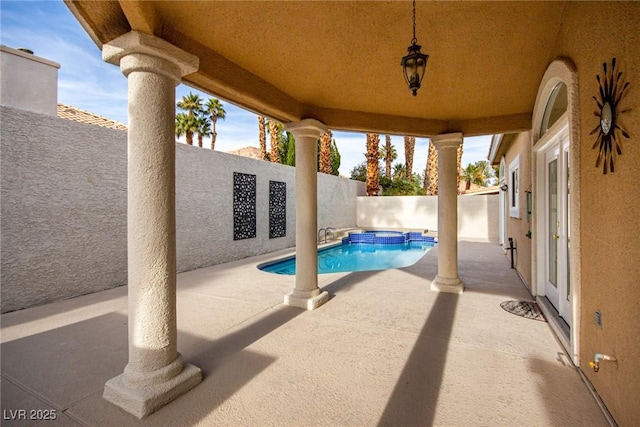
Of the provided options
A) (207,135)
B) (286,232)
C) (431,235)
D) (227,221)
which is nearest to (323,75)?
(227,221)

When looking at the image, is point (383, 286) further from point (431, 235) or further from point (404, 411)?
point (431, 235)

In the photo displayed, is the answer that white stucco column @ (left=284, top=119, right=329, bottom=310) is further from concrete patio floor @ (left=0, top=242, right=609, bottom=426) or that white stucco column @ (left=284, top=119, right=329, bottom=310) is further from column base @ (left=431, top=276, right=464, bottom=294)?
column base @ (left=431, top=276, right=464, bottom=294)

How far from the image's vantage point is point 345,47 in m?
3.32

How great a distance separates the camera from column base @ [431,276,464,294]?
18.2 ft

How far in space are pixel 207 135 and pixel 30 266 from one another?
22.2 meters

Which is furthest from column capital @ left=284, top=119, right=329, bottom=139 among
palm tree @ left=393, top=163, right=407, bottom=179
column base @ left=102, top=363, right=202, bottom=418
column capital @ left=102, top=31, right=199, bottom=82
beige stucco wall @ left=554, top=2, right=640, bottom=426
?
palm tree @ left=393, top=163, right=407, bottom=179

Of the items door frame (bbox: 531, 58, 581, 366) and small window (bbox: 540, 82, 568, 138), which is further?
small window (bbox: 540, 82, 568, 138)

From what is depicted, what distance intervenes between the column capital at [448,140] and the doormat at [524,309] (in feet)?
9.01

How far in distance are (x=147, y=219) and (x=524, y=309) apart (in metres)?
5.11

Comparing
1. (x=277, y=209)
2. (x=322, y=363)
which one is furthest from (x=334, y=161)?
(x=322, y=363)

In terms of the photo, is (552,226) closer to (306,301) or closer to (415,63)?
(415,63)

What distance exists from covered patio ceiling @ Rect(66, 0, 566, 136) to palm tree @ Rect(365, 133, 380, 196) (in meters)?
12.3

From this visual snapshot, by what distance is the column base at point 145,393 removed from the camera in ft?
7.68

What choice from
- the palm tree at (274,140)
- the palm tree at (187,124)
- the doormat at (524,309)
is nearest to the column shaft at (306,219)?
the doormat at (524,309)
